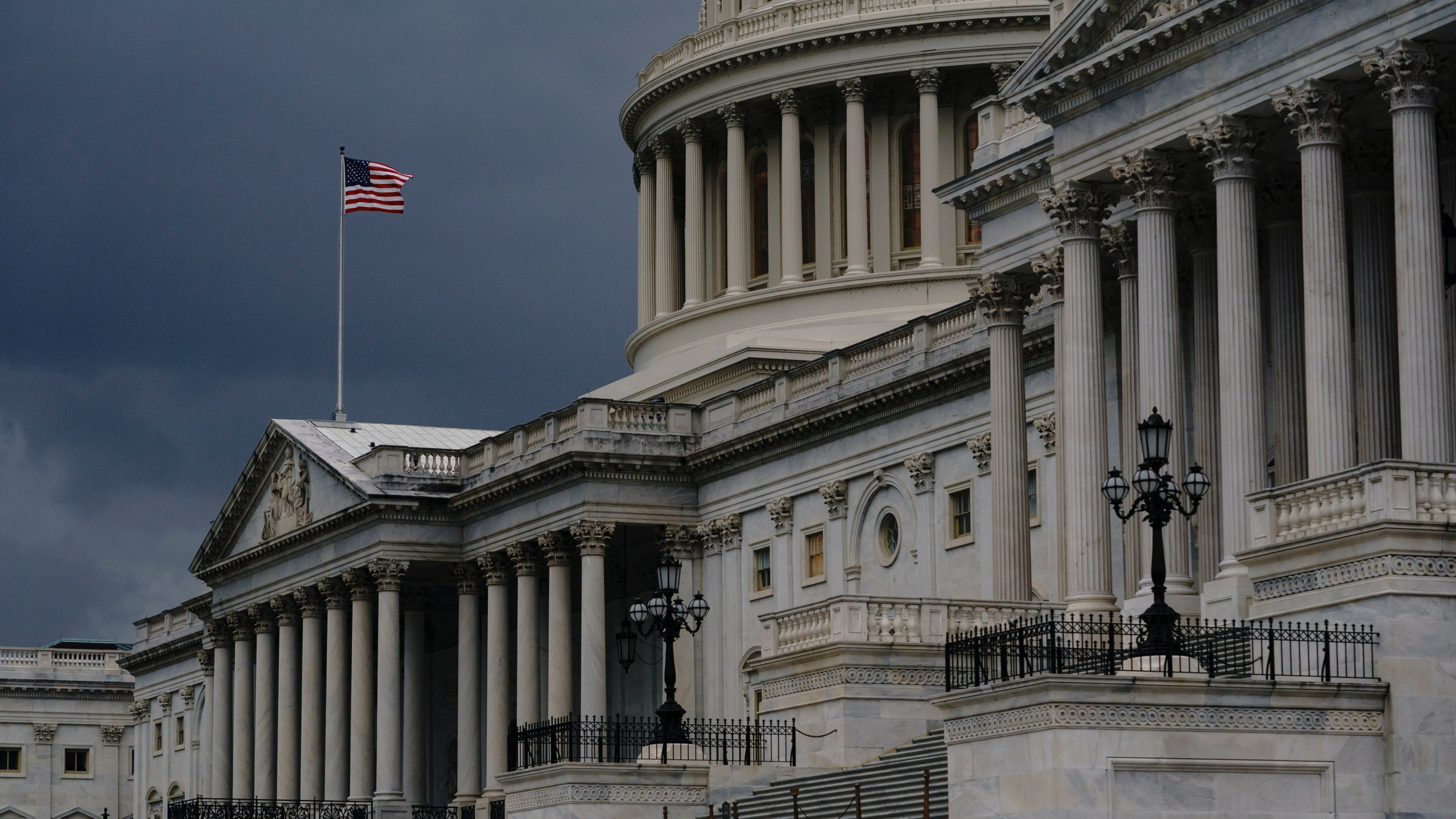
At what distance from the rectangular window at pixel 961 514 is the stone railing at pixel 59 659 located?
69600mm

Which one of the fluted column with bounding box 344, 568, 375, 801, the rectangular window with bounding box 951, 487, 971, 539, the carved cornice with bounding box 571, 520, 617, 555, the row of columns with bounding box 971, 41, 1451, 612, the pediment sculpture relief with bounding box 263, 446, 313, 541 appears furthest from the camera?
the pediment sculpture relief with bounding box 263, 446, 313, 541

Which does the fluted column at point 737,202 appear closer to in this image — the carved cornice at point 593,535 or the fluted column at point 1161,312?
the carved cornice at point 593,535

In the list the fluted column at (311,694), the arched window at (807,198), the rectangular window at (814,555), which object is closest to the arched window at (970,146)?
the arched window at (807,198)

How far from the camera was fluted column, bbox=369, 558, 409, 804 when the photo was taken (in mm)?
81812

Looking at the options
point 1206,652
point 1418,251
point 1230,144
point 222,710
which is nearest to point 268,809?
point 222,710

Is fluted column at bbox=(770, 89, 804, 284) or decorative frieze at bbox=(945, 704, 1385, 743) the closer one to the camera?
decorative frieze at bbox=(945, 704, 1385, 743)

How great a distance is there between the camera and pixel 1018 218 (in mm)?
55000

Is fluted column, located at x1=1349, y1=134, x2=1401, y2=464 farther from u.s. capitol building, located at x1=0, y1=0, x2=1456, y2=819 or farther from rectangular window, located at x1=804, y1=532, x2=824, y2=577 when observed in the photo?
rectangular window, located at x1=804, y1=532, x2=824, y2=577

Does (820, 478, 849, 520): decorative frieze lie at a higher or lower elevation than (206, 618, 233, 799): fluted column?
higher

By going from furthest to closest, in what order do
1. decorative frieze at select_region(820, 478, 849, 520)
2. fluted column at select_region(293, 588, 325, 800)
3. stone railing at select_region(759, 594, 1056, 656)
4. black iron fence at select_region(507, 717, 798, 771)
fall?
fluted column at select_region(293, 588, 325, 800) → decorative frieze at select_region(820, 478, 849, 520) → black iron fence at select_region(507, 717, 798, 771) → stone railing at select_region(759, 594, 1056, 656)

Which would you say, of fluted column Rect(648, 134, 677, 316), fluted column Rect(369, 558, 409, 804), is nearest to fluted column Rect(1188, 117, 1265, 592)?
fluted column Rect(369, 558, 409, 804)

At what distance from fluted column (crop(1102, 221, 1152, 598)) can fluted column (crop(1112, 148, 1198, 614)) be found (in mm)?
2148

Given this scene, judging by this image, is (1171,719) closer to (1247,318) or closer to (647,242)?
(1247,318)

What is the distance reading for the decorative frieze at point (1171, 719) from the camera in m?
33.9
